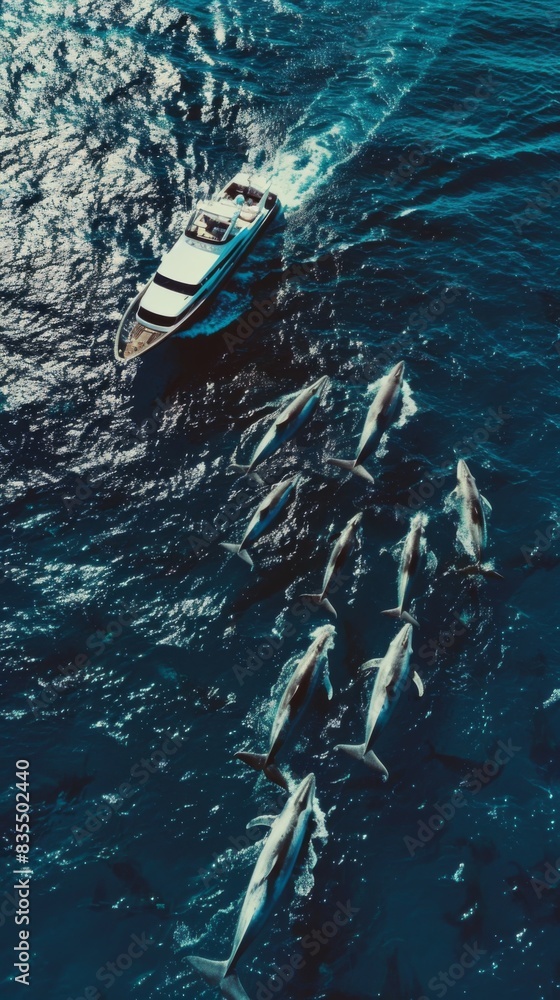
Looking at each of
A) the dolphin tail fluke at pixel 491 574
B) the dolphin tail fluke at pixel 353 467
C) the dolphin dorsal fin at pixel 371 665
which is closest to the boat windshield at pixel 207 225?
the dolphin tail fluke at pixel 353 467

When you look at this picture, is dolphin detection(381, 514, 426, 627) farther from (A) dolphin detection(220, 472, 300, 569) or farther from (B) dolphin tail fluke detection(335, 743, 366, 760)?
(A) dolphin detection(220, 472, 300, 569)

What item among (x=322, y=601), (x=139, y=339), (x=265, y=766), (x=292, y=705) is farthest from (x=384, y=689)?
(x=139, y=339)

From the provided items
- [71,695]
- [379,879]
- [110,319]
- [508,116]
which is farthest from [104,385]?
[508,116]

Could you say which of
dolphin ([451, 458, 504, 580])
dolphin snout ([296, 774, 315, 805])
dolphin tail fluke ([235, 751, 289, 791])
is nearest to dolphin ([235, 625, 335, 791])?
dolphin tail fluke ([235, 751, 289, 791])

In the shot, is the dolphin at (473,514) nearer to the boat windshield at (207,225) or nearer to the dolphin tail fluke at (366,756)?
the dolphin tail fluke at (366,756)

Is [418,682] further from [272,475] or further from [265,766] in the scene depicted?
[272,475]

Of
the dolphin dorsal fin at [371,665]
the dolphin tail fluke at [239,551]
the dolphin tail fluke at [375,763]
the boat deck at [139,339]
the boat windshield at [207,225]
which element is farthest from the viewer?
the boat windshield at [207,225]

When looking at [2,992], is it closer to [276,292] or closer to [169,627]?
[169,627]
